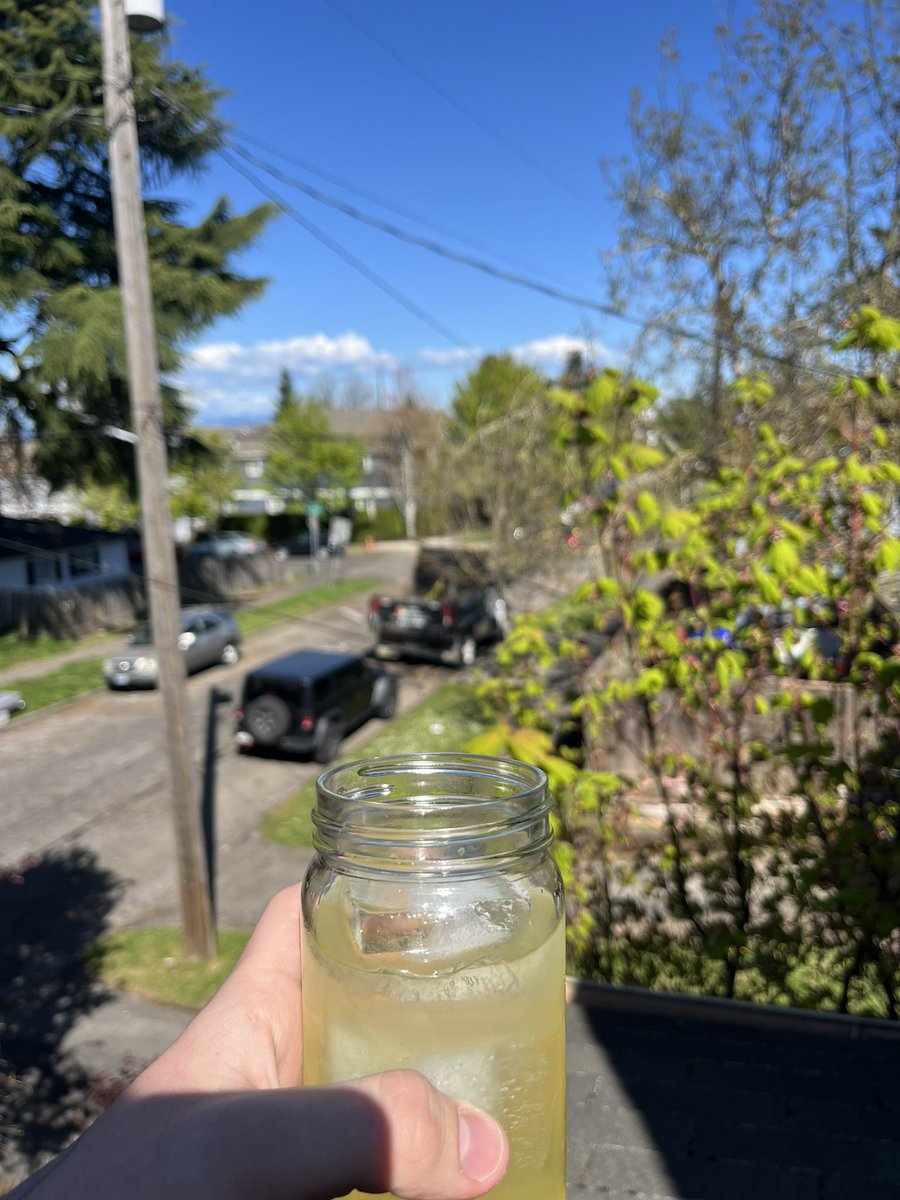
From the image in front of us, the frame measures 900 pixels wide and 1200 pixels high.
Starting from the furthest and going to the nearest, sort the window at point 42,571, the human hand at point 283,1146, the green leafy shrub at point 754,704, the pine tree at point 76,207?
the window at point 42,571 < the pine tree at point 76,207 < the green leafy shrub at point 754,704 < the human hand at point 283,1146

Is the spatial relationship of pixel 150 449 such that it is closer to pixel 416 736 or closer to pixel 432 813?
pixel 432 813

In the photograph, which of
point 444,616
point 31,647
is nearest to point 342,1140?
point 444,616

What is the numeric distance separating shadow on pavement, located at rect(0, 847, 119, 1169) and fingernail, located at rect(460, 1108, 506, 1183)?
3.73 meters

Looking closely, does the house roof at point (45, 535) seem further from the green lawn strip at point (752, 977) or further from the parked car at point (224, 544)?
the green lawn strip at point (752, 977)

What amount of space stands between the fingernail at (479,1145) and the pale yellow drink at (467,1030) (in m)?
0.03

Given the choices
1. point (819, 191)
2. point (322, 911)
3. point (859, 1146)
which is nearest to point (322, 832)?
point (322, 911)

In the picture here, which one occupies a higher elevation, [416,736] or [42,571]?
[42,571]

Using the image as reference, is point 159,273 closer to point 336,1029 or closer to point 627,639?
point 627,639

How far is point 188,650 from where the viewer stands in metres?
17.3

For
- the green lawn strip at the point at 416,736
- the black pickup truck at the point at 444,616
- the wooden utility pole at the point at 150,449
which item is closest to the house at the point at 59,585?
the black pickup truck at the point at 444,616

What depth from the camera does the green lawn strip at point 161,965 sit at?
728 cm

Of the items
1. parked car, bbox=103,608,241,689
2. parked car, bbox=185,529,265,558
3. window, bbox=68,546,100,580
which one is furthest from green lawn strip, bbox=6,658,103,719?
parked car, bbox=185,529,265,558

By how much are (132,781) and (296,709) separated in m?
2.58

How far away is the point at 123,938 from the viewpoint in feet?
Result: 26.7
